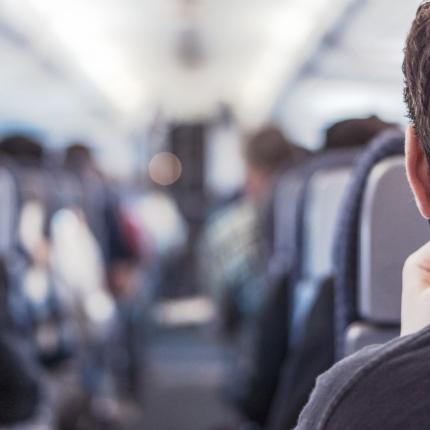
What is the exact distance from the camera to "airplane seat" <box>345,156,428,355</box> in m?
1.23

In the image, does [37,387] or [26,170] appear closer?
[37,387]

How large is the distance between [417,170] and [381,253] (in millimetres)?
417

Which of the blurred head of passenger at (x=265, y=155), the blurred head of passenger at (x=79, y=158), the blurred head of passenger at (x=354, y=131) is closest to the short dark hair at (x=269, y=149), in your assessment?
the blurred head of passenger at (x=265, y=155)

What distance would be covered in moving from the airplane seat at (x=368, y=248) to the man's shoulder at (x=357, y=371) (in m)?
0.42

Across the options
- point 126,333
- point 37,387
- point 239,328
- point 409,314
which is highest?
point 409,314

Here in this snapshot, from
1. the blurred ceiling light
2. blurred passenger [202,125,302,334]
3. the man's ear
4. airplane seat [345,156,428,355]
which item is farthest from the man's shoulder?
the blurred ceiling light

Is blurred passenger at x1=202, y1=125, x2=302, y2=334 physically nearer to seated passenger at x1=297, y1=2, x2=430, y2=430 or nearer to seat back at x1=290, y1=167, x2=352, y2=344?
seat back at x1=290, y1=167, x2=352, y2=344

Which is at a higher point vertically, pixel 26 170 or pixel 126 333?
pixel 26 170

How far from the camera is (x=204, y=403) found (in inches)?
233

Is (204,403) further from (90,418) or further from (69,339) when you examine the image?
(69,339)

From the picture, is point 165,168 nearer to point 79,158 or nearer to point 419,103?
point 79,158

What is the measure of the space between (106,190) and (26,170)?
5.95ft

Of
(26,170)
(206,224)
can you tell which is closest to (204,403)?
(26,170)

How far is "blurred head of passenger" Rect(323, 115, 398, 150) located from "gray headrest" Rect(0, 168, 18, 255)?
62.2 inches
